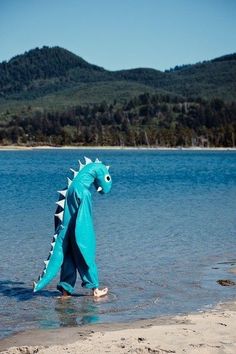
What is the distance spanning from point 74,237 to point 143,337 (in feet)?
10.5

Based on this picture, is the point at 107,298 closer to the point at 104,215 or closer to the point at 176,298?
the point at 176,298

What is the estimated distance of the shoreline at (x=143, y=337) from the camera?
8258 millimetres

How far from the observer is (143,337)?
8781mm

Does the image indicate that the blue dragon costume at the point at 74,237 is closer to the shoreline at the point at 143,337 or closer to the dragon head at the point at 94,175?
the dragon head at the point at 94,175

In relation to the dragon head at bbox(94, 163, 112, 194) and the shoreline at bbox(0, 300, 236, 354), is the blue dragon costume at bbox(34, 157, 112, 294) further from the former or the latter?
the shoreline at bbox(0, 300, 236, 354)

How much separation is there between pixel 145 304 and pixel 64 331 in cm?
226

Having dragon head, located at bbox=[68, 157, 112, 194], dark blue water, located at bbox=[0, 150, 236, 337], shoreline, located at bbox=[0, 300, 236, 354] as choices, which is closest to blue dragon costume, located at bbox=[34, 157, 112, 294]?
dragon head, located at bbox=[68, 157, 112, 194]

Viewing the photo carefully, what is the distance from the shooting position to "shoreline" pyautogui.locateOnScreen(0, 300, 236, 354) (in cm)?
826

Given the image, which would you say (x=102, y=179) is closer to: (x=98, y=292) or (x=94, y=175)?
(x=94, y=175)

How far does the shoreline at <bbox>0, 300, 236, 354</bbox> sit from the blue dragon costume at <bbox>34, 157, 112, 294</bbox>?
5.79ft

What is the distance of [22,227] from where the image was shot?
23.5m

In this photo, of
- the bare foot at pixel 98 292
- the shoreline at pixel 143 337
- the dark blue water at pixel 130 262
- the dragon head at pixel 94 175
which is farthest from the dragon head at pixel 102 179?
the shoreline at pixel 143 337

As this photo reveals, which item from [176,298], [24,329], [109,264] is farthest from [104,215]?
[24,329]

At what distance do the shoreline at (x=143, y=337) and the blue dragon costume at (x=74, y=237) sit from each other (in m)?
1.76
